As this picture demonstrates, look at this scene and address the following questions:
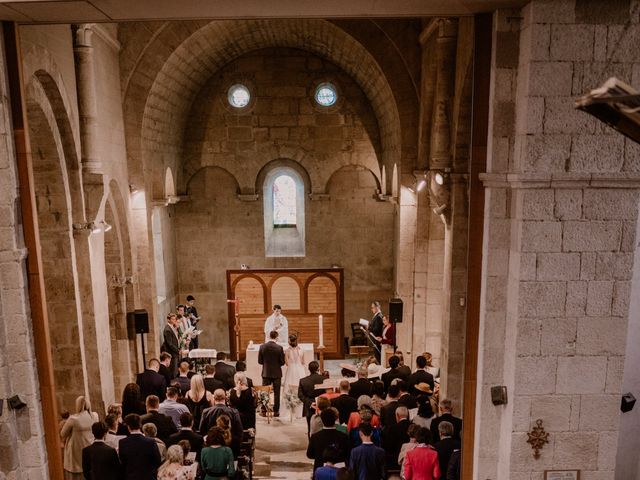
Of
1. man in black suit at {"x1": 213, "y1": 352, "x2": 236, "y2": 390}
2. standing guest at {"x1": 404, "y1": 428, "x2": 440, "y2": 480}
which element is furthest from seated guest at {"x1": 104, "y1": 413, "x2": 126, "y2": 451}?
standing guest at {"x1": 404, "y1": 428, "x2": 440, "y2": 480}

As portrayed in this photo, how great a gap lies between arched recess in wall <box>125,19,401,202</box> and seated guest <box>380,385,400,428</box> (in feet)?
17.6

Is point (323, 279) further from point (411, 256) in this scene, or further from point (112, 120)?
point (112, 120)

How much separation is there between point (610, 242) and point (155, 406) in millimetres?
5028

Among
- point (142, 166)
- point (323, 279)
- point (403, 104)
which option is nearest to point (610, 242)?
point (403, 104)

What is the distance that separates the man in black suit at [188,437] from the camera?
5.83 metres

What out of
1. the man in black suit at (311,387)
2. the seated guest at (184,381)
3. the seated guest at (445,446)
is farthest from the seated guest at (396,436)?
the seated guest at (184,381)

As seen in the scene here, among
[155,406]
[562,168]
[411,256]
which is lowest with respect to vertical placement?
[155,406]

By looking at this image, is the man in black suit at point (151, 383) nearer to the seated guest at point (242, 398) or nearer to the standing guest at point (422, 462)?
the seated guest at point (242, 398)

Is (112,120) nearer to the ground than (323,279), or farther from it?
farther from it

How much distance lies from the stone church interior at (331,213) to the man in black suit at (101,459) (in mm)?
190

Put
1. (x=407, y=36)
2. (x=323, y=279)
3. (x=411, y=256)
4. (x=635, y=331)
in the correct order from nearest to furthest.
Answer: (x=635, y=331), (x=407, y=36), (x=411, y=256), (x=323, y=279)

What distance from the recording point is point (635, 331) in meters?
5.25

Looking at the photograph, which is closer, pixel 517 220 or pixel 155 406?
pixel 517 220

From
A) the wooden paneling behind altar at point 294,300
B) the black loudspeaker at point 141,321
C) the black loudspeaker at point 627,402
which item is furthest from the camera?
the wooden paneling behind altar at point 294,300
